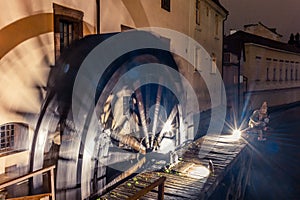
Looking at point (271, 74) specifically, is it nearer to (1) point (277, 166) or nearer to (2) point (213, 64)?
(2) point (213, 64)

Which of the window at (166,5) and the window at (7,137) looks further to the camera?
the window at (166,5)

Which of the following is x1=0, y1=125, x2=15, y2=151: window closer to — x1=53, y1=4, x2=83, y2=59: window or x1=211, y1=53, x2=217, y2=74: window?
x1=53, y1=4, x2=83, y2=59: window

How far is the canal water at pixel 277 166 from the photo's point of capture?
935 cm

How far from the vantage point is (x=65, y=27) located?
6379 mm

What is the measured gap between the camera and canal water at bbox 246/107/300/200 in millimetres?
9352

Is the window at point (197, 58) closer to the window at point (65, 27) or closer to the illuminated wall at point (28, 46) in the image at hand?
the illuminated wall at point (28, 46)

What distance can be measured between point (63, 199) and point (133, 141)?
202cm

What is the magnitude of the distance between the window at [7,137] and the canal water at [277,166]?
21.6 feet

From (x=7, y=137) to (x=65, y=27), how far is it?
2401 mm

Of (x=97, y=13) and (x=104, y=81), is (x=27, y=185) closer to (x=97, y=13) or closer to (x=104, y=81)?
(x=104, y=81)

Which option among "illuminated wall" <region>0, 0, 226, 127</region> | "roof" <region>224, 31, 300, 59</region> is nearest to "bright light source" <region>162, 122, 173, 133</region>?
"illuminated wall" <region>0, 0, 226, 127</region>

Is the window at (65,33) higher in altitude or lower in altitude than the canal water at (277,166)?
higher

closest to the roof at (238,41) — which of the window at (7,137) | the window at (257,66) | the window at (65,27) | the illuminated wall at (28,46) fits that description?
the window at (257,66)

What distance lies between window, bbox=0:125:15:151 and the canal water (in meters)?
6.59
